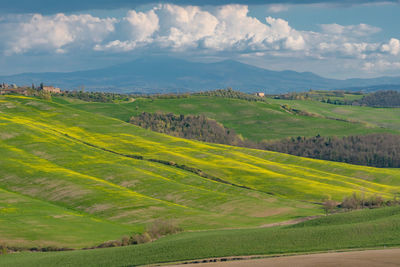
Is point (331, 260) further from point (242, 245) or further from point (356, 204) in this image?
point (356, 204)

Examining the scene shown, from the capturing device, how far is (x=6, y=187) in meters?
104

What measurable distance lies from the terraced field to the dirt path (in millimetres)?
28008

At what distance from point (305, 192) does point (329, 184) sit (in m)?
15.0

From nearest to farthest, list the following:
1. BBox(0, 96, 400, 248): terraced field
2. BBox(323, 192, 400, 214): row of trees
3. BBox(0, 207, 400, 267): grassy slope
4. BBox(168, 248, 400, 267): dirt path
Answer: BBox(168, 248, 400, 267): dirt path
BBox(0, 207, 400, 267): grassy slope
BBox(0, 96, 400, 248): terraced field
BBox(323, 192, 400, 214): row of trees

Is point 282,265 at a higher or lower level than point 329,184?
higher

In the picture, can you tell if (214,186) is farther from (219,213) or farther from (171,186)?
(219,213)

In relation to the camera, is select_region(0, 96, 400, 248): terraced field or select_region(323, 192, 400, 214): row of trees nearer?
select_region(0, 96, 400, 248): terraced field

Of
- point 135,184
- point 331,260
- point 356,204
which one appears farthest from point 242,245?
point 135,184

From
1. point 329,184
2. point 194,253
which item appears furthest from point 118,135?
point 194,253

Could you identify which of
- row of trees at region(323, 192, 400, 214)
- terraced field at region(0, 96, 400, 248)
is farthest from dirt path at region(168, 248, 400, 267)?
row of trees at region(323, 192, 400, 214)

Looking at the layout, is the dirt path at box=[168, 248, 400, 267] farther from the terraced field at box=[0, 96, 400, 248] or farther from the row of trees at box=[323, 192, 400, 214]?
the row of trees at box=[323, 192, 400, 214]

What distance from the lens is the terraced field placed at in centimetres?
Answer: 8194

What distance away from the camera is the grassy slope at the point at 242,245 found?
49.6m

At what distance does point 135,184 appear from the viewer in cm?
11056
